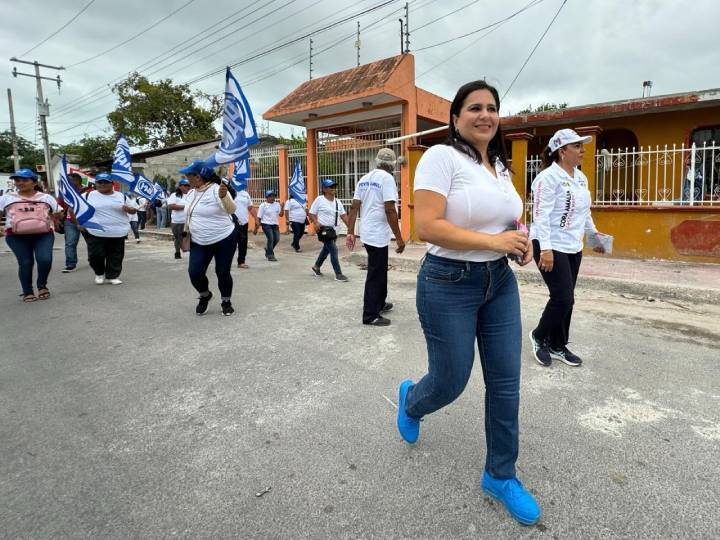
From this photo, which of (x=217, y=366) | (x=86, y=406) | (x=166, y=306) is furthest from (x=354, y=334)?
(x=166, y=306)

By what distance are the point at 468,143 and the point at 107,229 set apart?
21.7 feet

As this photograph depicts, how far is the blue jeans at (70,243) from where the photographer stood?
8672mm

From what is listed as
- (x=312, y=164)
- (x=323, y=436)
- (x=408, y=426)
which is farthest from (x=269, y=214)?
(x=408, y=426)

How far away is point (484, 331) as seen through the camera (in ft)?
6.62

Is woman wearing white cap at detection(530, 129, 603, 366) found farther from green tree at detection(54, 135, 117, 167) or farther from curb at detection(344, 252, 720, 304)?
green tree at detection(54, 135, 117, 167)

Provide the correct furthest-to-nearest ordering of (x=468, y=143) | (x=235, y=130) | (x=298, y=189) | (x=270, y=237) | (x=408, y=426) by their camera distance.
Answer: (x=298, y=189) → (x=270, y=237) → (x=235, y=130) → (x=408, y=426) → (x=468, y=143)

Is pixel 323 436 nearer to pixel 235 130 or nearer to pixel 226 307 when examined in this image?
pixel 226 307

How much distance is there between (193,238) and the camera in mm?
5219

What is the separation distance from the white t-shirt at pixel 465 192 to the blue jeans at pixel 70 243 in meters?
8.70

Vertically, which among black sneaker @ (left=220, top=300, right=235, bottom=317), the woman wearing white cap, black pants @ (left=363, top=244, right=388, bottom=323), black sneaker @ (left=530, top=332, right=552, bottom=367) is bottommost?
black sneaker @ (left=530, top=332, right=552, bottom=367)

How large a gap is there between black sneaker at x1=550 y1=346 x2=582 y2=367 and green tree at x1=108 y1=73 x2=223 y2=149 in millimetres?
35818

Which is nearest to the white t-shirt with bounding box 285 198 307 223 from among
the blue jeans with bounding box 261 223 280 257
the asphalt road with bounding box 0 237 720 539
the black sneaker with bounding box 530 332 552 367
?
the blue jeans with bounding box 261 223 280 257

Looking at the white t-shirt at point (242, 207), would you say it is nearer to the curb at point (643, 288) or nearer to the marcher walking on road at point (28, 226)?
the marcher walking on road at point (28, 226)

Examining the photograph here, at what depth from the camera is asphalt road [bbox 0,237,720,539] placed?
6.54 ft
